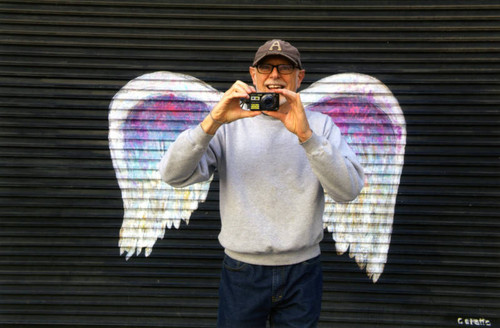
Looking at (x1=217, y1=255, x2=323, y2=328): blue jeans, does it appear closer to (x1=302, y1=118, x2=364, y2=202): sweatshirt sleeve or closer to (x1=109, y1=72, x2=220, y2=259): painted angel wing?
(x1=302, y1=118, x2=364, y2=202): sweatshirt sleeve

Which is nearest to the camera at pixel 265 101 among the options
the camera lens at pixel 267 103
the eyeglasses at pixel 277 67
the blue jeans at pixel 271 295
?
the camera lens at pixel 267 103

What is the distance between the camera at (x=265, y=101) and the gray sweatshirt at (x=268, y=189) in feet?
0.57

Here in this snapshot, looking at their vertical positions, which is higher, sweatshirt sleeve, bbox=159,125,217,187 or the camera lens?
the camera lens

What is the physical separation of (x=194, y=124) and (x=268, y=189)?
1632 mm

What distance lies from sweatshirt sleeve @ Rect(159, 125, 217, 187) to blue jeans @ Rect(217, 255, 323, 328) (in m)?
0.41

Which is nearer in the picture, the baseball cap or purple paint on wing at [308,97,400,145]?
the baseball cap

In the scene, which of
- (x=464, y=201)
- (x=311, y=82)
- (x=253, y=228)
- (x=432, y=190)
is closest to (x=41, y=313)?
(x=253, y=228)

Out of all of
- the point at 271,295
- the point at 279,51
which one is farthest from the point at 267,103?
the point at 271,295

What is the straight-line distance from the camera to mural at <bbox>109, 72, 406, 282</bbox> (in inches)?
126

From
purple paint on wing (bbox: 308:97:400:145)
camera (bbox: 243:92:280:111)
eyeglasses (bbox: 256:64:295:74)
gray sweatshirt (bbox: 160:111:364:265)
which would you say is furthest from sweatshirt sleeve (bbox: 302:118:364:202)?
purple paint on wing (bbox: 308:97:400:145)

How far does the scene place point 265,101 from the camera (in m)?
1.65

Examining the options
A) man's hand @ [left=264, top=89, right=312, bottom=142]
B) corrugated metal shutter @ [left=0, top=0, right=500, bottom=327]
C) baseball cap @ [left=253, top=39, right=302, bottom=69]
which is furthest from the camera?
corrugated metal shutter @ [left=0, top=0, right=500, bottom=327]

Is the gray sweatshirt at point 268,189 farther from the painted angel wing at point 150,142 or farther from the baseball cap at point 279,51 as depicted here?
the painted angel wing at point 150,142

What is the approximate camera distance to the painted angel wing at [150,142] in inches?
127
